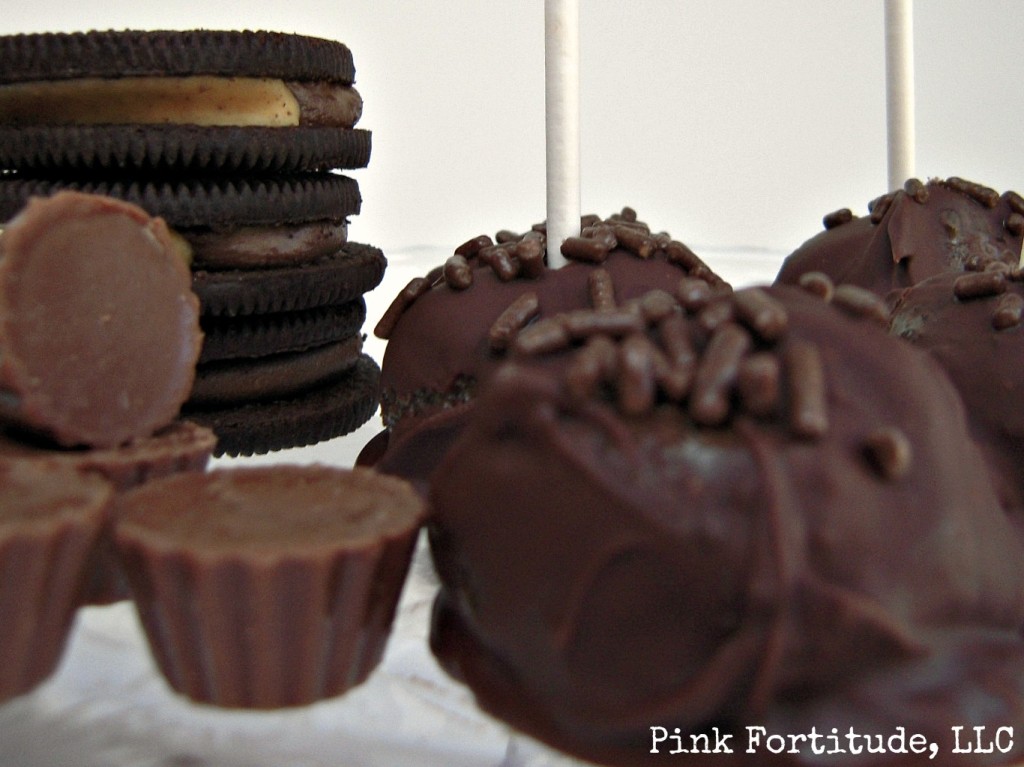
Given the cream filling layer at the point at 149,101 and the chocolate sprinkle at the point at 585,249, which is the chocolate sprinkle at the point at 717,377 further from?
the cream filling layer at the point at 149,101

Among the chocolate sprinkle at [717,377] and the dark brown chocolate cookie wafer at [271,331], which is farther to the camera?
the dark brown chocolate cookie wafer at [271,331]

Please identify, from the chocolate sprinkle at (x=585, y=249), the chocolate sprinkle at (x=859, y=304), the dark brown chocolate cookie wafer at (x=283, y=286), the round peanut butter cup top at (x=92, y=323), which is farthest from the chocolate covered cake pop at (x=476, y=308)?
the chocolate sprinkle at (x=859, y=304)

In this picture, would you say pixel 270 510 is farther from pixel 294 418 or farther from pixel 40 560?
pixel 294 418

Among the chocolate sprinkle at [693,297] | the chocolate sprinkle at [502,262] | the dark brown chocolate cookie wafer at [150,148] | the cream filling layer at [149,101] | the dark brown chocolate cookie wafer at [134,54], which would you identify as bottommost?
the chocolate sprinkle at [502,262]

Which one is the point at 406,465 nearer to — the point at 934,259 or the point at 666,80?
the point at 934,259

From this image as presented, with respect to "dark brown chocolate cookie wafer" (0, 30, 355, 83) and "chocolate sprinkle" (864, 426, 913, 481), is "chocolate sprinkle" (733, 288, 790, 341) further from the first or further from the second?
"dark brown chocolate cookie wafer" (0, 30, 355, 83)

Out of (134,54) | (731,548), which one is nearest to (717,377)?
(731,548)
